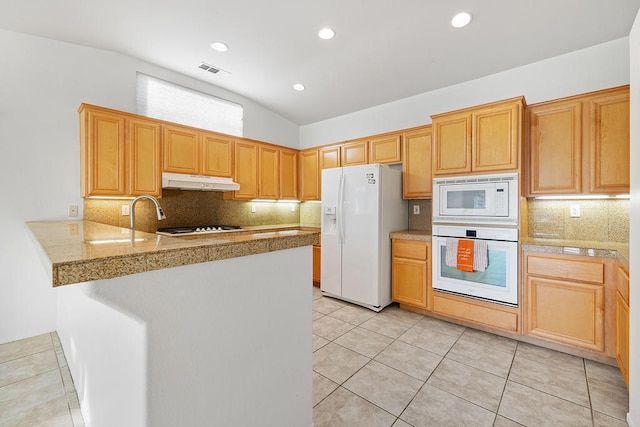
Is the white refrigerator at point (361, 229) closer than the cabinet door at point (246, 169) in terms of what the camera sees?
Yes

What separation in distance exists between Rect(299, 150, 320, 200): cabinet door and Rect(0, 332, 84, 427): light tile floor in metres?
3.38

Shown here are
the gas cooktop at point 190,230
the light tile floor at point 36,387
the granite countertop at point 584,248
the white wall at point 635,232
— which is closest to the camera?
the white wall at point 635,232

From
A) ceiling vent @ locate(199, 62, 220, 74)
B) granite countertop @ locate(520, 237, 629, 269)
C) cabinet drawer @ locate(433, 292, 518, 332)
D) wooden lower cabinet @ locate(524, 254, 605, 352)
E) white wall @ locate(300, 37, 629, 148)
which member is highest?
ceiling vent @ locate(199, 62, 220, 74)

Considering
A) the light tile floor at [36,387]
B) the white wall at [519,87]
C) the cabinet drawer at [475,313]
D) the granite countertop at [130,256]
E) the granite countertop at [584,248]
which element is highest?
the white wall at [519,87]

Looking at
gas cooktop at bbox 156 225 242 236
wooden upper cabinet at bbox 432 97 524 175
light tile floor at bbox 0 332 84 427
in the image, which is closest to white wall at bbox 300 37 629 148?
wooden upper cabinet at bbox 432 97 524 175

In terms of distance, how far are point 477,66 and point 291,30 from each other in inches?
76.5

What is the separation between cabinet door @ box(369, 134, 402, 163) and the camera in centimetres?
360

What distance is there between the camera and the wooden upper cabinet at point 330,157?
4230 millimetres

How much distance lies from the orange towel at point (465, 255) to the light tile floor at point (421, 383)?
2.13ft

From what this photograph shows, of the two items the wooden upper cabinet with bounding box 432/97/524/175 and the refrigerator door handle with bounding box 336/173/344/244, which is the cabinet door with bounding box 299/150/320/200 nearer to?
the refrigerator door handle with bounding box 336/173/344/244

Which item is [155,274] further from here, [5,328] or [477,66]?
[477,66]

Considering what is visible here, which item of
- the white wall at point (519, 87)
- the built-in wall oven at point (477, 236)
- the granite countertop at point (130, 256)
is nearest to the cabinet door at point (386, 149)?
the white wall at point (519, 87)

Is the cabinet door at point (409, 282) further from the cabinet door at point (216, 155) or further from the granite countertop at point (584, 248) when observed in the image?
the cabinet door at point (216, 155)

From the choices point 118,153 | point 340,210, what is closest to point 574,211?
point 340,210
